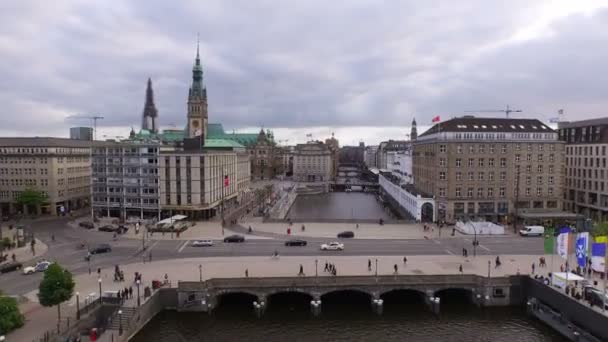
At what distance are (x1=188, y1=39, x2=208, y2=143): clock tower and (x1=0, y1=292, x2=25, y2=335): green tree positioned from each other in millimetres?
136707

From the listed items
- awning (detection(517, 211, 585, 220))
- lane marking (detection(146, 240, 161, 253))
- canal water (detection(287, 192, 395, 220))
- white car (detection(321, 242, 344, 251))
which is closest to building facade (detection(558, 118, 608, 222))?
awning (detection(517, 211, 585, 220))

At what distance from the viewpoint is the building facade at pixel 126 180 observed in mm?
91000

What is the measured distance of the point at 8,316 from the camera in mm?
33750

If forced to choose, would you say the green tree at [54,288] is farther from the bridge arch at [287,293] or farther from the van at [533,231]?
the van at [533,231]

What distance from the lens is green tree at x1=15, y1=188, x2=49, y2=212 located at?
93375 mm

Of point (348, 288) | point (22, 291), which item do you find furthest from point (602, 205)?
point (22, 291)

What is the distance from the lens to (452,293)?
5419 cm

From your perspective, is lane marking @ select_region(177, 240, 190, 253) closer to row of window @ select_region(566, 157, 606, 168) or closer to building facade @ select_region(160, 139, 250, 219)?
building facade @ select_region(160, 139, 250, 219)

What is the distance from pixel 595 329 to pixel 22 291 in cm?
5332

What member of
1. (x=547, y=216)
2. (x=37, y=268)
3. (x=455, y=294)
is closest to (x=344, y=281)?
(x=455, y=294)

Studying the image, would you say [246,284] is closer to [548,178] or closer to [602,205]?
[548,178]

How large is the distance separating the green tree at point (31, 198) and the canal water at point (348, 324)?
62178 mm

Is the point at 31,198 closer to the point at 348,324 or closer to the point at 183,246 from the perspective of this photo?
the point at 183,246

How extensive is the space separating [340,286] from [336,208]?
91349 mm
